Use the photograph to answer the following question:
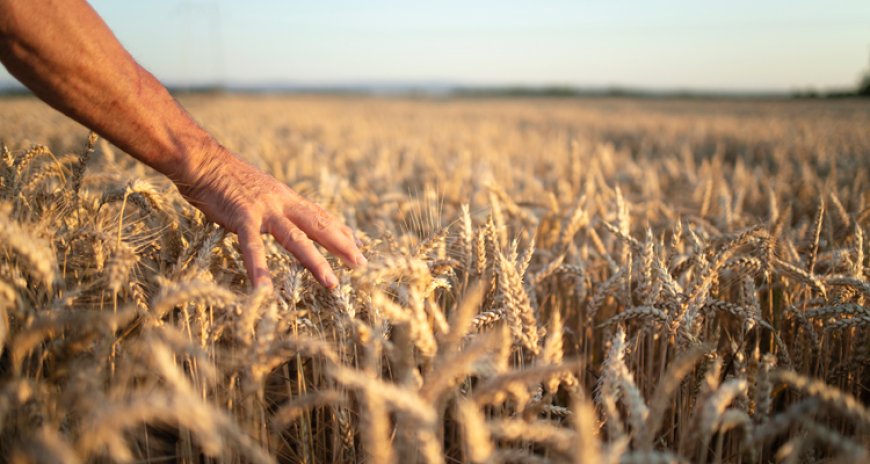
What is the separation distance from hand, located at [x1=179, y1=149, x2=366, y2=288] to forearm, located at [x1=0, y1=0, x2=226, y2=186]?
0.17ft

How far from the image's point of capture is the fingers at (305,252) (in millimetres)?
1403

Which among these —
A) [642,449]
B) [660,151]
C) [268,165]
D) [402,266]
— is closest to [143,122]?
[402,266]

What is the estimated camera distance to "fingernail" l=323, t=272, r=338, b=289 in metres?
1.39

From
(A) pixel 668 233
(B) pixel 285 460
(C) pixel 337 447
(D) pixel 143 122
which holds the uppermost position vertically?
(D) pixel 143 122

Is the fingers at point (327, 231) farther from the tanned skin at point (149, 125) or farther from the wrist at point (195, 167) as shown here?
the wrist at point (195, 167)

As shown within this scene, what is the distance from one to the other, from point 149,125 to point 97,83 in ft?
0.53

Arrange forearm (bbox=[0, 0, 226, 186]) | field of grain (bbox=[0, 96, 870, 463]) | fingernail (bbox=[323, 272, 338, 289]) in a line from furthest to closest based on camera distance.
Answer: fingernail (bbox=[323, 272, 338, 289]), forearm (bbox=[0, 0, 226, 186]), field of grain (bbox=[0, 96, 870, 463])

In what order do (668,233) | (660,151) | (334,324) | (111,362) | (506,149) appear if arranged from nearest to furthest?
(111,362) → (334,324) → (668,233) → (506,149) → (660,151)

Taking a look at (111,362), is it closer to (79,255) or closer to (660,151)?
(79,255)

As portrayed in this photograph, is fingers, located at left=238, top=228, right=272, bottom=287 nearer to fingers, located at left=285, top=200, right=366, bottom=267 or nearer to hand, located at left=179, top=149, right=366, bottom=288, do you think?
hand, located at left=179, top=149, right=366, bottom=288

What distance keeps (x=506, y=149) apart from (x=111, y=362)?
22.0 feet

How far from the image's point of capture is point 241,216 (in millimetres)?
1458

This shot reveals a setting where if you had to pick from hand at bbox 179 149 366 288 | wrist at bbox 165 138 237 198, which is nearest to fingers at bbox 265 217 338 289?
hand at bbox 179 149 366 288

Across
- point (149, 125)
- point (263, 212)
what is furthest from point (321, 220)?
point (149, 125)
